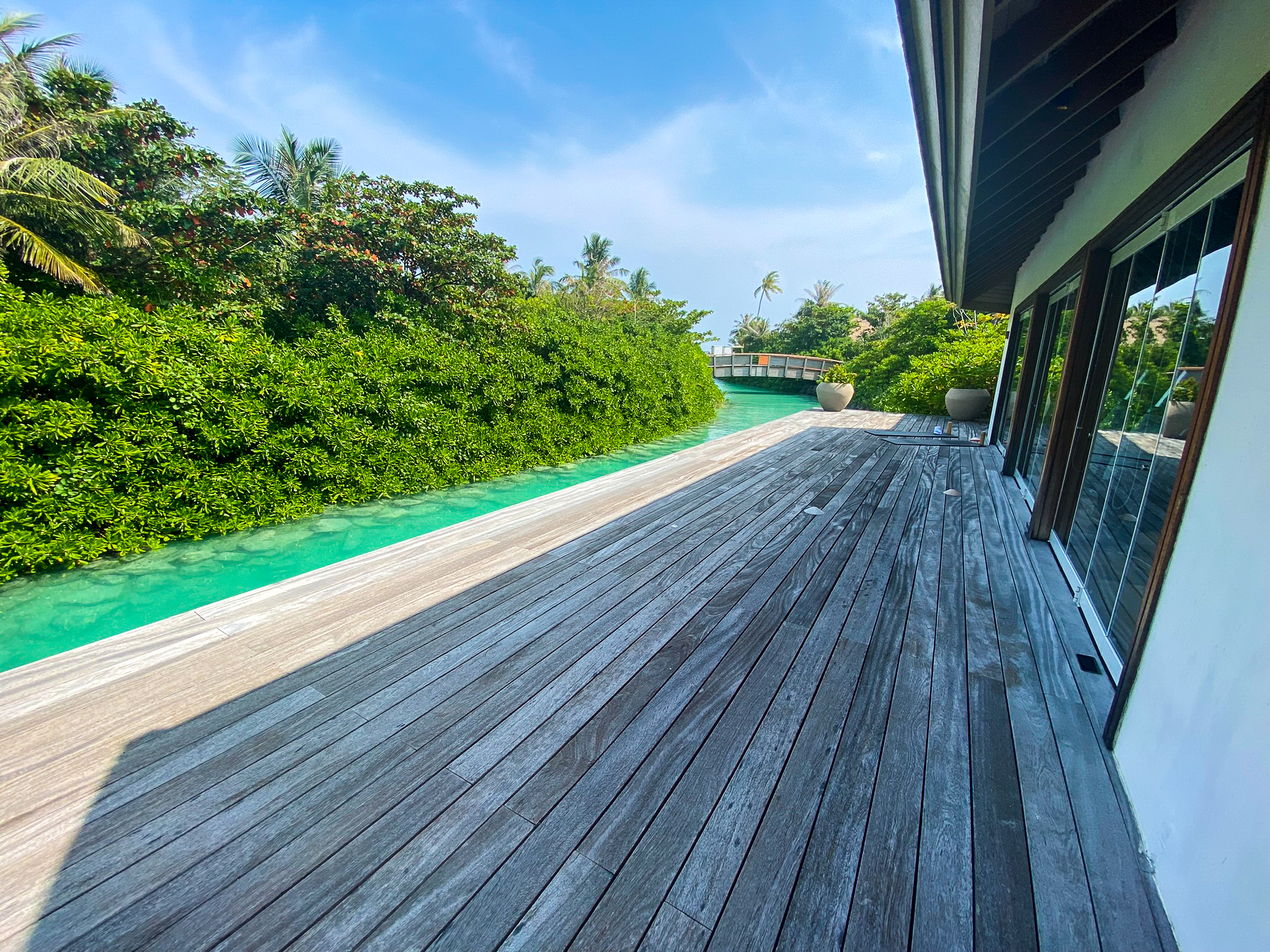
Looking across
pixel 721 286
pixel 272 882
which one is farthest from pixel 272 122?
pixel 721 286

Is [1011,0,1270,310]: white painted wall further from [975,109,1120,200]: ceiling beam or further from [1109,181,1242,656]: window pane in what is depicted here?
[1109,181,1242,656]: window pane

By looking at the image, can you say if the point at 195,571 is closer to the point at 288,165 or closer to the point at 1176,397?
the point at 1176,397

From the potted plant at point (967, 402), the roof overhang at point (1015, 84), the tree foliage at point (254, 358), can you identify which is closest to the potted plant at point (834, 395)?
the potted plant at point (967, 402)

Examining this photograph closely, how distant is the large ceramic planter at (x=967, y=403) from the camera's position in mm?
9281

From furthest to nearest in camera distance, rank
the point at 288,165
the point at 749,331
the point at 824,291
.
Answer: the point at 749,331 → the point at 824,291 → the point at 288,165

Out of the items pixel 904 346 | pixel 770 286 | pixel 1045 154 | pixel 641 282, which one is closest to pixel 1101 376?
pixel 1045 154

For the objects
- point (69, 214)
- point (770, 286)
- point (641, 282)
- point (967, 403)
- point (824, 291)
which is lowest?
point (967, 403)

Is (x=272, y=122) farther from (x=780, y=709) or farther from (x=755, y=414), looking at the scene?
(x=780, y=709)

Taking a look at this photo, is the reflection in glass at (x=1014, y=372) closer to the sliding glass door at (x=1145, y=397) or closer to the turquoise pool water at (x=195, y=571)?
the sliding glass door at (x=1145, y=397)

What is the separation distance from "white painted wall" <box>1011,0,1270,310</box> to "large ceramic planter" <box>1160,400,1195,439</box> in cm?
89

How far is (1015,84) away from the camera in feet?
6.93

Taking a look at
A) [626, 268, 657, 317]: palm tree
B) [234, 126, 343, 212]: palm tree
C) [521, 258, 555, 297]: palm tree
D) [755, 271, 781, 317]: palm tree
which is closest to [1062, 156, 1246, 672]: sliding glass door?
[234, 126, 343, 212]: palm tree

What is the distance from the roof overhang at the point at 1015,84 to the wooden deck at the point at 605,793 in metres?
1.96

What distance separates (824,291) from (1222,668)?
46538mm
